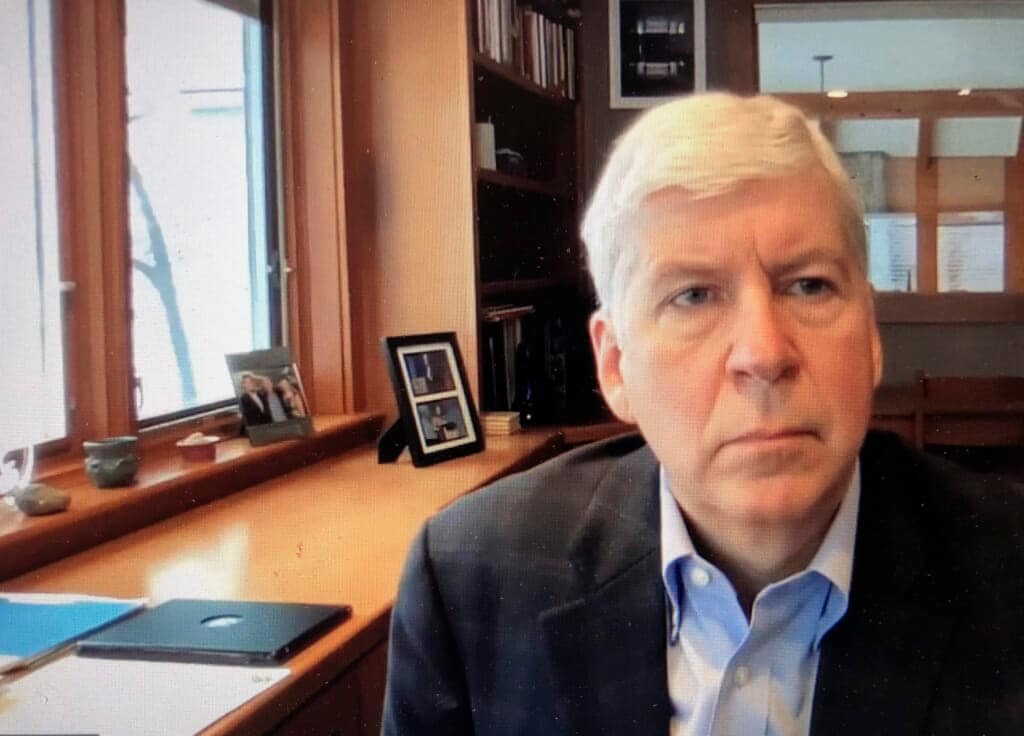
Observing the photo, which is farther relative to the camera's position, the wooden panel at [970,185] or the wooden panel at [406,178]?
the wooden panel at [970,185]

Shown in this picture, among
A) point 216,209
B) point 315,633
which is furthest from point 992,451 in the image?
point 315,633

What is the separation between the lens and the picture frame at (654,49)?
3.37 meters

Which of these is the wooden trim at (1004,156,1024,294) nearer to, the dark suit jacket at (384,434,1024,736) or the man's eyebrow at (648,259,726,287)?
the dark suit jacket at (384,434,1024,736)

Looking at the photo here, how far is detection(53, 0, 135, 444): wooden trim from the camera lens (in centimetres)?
190

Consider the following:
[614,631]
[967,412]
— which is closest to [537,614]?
[614,631]

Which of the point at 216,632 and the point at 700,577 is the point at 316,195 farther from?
the point at 700,577

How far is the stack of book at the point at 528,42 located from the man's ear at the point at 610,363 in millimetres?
1918

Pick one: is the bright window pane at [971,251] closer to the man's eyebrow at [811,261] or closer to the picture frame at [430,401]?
the picture frame at [430,401]

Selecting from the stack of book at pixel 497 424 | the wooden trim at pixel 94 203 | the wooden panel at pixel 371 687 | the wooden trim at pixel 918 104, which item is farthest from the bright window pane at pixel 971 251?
the wooden panel at pixel 371 687

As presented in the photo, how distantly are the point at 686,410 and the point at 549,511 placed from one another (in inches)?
8.1

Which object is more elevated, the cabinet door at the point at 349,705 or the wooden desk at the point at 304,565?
the wooden desk at the point at 304,565

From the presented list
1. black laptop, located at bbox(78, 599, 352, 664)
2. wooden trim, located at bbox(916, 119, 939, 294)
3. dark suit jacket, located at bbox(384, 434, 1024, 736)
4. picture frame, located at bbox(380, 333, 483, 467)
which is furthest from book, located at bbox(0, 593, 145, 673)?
wooden trim, located at bbox(916, 119, 939, 294)

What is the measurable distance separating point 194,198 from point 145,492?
2.41 ft

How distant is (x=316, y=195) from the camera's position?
8.78 ft
